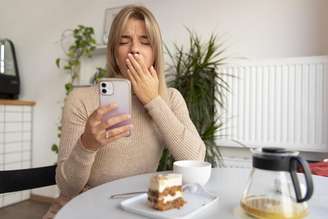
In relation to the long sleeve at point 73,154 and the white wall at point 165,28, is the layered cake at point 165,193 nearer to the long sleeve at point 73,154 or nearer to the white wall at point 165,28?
the long sleeve at point 73,154

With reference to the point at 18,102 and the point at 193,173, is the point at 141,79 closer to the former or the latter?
the point at 193,173

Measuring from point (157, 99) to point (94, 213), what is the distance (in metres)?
0.50

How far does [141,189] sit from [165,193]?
18 cm

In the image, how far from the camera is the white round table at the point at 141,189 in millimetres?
512

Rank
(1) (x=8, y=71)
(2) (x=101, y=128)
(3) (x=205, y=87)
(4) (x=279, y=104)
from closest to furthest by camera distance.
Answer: (2) (x=101, y=128)
(4) (x=279, y=104)
(3) (x=205, y=87)
(1) (x=8, y=71)

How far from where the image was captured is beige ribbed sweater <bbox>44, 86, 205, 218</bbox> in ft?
2.90

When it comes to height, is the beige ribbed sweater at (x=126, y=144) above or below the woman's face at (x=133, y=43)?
below

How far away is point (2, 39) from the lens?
9.00ft

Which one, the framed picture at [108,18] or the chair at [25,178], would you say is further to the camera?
the framed picture at [108,18]

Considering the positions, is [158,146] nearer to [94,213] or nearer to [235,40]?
[94,213]

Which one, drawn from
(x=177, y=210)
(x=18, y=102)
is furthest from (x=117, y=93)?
(x=18, y=102)

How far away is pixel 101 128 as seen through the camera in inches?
25.7

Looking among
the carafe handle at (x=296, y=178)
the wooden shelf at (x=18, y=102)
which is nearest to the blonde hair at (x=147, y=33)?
the carafe handle at (x=296, y=178)

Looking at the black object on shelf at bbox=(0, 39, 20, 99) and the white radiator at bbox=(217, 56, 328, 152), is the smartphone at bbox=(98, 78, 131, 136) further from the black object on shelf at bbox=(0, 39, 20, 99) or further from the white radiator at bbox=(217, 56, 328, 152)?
the black object on shelf at bbox=(0, 39, 20, 99)
